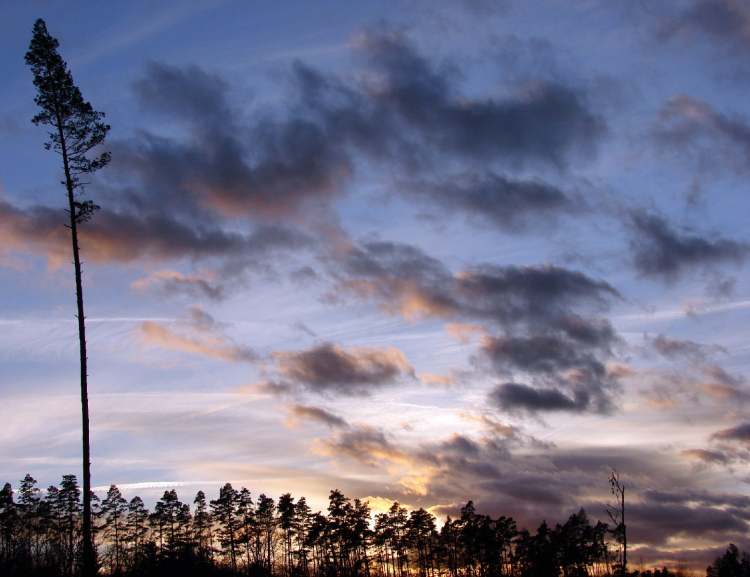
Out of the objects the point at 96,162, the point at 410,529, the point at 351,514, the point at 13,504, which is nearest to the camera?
the point at 96,162

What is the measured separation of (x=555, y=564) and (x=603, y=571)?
22632 millimetres

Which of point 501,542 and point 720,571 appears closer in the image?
point 501,542

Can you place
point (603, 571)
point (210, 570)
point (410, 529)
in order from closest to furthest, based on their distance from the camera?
1. point (210, 570)
2. point (410, 529)
3. point (603, 571)

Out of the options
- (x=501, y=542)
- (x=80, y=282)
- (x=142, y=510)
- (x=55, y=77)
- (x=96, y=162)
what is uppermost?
(x=55, y=77)

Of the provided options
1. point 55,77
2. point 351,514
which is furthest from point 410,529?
point 55,77

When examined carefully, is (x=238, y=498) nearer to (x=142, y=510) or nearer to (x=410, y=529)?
(x=142, y=510)

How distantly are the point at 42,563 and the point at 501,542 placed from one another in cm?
8192

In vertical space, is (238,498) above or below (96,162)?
below

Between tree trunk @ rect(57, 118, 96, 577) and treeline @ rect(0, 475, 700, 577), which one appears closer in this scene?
tree trunk @ rect(57, 118, 96, 577)

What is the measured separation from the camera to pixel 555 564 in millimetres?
100875

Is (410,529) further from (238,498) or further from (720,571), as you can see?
(720,571)

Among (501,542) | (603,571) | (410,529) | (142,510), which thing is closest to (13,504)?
(142,510)

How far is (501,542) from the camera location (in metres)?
104

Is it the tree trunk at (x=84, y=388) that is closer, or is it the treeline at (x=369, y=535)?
the tree trunk at (x=84, y=388)
